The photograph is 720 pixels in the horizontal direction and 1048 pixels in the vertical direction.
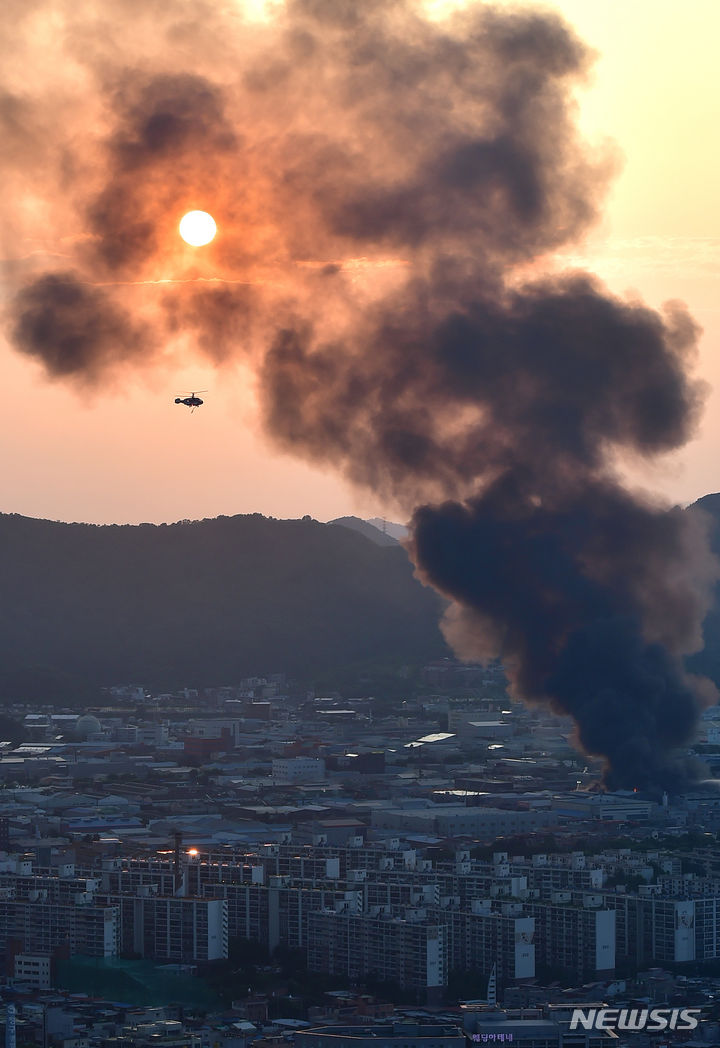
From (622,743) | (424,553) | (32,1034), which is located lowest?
(32,1034)

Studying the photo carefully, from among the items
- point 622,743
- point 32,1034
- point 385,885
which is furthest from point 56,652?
point 32,1034

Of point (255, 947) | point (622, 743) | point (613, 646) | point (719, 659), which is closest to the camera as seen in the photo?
point (255, 947)

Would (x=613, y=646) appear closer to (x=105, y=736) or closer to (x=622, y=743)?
(x=622, y=743)

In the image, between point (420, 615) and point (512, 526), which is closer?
point (512, 526)

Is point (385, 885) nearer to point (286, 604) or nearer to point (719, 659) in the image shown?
point (719, 659)

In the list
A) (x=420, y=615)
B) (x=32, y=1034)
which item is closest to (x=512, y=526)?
(x=32, y=1034)

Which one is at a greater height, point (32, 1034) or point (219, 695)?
point (219, 695)

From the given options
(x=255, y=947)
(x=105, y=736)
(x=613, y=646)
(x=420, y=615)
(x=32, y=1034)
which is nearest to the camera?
(x=32, y=1034)

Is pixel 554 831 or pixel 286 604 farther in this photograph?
pixel 286 604

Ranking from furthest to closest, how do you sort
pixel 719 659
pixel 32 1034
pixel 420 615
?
1. pixel 420 615
2. pixel 719 659
3. pixel 32 1034
